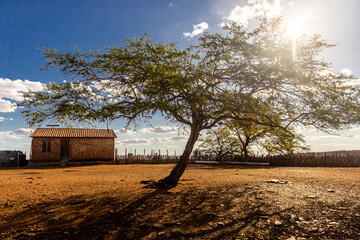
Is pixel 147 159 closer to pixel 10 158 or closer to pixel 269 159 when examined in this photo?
pixel 269 159

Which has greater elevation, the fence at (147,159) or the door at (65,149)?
the door at (65,149)

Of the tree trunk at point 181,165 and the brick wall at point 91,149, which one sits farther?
the brick wall at point 91,149

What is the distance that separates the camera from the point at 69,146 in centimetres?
2812

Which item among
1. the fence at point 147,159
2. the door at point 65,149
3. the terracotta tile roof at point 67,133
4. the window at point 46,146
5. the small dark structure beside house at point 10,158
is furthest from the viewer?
the fence at point 147,159

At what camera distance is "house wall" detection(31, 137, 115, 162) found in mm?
27234

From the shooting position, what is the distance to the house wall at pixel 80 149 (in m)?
27.2

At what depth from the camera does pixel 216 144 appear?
1109 inches

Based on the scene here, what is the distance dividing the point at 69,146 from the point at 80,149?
4.19ft

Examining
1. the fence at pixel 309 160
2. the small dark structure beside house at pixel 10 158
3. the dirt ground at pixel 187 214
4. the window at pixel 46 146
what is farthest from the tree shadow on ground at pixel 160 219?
the small dark structure beside house at pixel 10 158

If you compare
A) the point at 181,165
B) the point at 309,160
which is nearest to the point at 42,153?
the point at 181,165

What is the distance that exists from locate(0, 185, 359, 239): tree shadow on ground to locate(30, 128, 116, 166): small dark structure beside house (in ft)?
72.1

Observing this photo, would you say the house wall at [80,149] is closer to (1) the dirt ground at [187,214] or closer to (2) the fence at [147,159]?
(2) the fence at [147,159]

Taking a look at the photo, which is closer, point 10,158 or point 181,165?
point 181,165

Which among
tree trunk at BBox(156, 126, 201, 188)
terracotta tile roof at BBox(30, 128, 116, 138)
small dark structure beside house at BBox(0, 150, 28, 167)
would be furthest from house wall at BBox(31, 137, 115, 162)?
tree trunk at BBox(156, 126, 201, 188)
